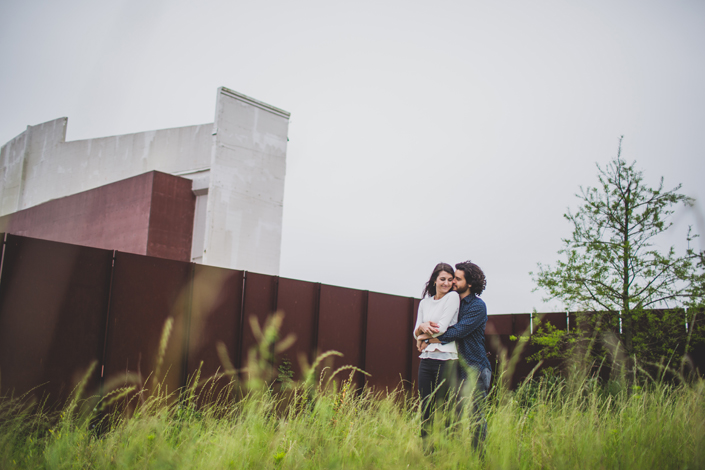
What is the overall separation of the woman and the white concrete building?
48.2 feet

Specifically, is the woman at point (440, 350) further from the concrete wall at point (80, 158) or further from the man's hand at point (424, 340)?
the concrete wall at point (80, 158)

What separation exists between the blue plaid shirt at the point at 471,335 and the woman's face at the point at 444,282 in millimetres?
246

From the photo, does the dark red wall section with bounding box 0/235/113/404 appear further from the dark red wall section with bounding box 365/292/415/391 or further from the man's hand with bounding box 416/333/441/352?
the dark red wall section with bounding box 365/292/415/391

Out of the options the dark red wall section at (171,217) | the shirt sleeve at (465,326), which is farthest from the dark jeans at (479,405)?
the dark red wall section at (171,217)

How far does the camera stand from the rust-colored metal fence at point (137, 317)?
17.7 ft

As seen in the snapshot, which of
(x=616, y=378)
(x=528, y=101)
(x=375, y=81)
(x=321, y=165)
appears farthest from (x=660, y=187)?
(x=321, y=165)

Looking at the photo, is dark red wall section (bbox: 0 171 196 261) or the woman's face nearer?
the woman's face

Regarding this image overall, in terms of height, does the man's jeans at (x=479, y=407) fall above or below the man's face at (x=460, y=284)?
below

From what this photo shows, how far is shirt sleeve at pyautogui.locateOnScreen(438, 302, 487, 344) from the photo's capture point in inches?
152

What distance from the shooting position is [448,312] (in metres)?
3.91

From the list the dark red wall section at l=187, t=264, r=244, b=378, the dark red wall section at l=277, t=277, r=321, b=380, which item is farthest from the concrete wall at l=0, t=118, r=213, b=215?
the dark red wall section at l=187, t=264, r=244, b=378

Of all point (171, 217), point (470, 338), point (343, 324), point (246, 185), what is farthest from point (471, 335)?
point (246, 185)

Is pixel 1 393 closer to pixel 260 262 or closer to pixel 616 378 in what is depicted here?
pixel 616 378

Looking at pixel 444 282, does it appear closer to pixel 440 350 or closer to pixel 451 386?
pixel 440 350
